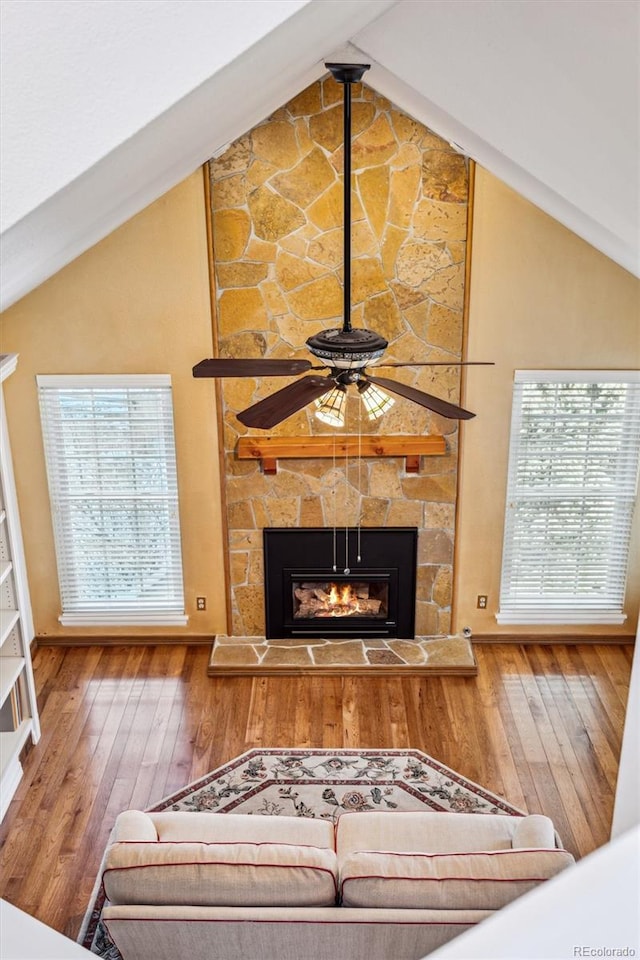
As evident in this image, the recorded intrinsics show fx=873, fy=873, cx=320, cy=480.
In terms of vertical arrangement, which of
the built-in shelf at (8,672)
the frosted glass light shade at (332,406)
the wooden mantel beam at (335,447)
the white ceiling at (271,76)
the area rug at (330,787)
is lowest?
the area rug at (330,787)

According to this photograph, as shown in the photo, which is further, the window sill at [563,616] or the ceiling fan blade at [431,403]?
the window sill at [563,616]

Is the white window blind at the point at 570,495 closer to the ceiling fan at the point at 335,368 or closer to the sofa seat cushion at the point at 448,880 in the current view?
the ceiling fan at the point at 335,368

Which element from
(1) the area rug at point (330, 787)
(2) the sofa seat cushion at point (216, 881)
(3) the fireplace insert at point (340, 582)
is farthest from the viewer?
(3) the fireplace insert at point (340, 582)

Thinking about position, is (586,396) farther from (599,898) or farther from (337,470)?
(599,898)

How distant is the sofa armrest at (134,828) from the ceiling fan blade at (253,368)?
2059 millimetres

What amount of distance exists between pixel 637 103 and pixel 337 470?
3.85 meters

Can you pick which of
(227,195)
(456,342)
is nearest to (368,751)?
(456,342)

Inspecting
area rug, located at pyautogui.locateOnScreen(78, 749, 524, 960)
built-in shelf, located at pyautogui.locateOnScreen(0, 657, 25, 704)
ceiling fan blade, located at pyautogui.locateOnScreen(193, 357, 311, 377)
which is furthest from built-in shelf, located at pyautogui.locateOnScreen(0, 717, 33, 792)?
ceiling fan blade, located at pyautogui.locateOnScreen(193, 357, 311, 377)

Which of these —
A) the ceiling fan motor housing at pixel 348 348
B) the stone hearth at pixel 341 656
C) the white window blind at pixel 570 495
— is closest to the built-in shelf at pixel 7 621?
the stone hearth at pixel 341 656

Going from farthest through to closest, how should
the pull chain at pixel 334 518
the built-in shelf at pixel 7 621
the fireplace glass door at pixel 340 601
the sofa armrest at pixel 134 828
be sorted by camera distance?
the fireplace glass door at pixel 340 601
the pull chain at pixel 334 518
the built-in shelf at pixel 7 621
the sofa armrest at pixel 134 828

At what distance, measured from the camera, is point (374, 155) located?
5.34 meters

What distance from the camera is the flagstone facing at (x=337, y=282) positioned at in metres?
5.33

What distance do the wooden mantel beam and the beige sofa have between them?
282 cm
